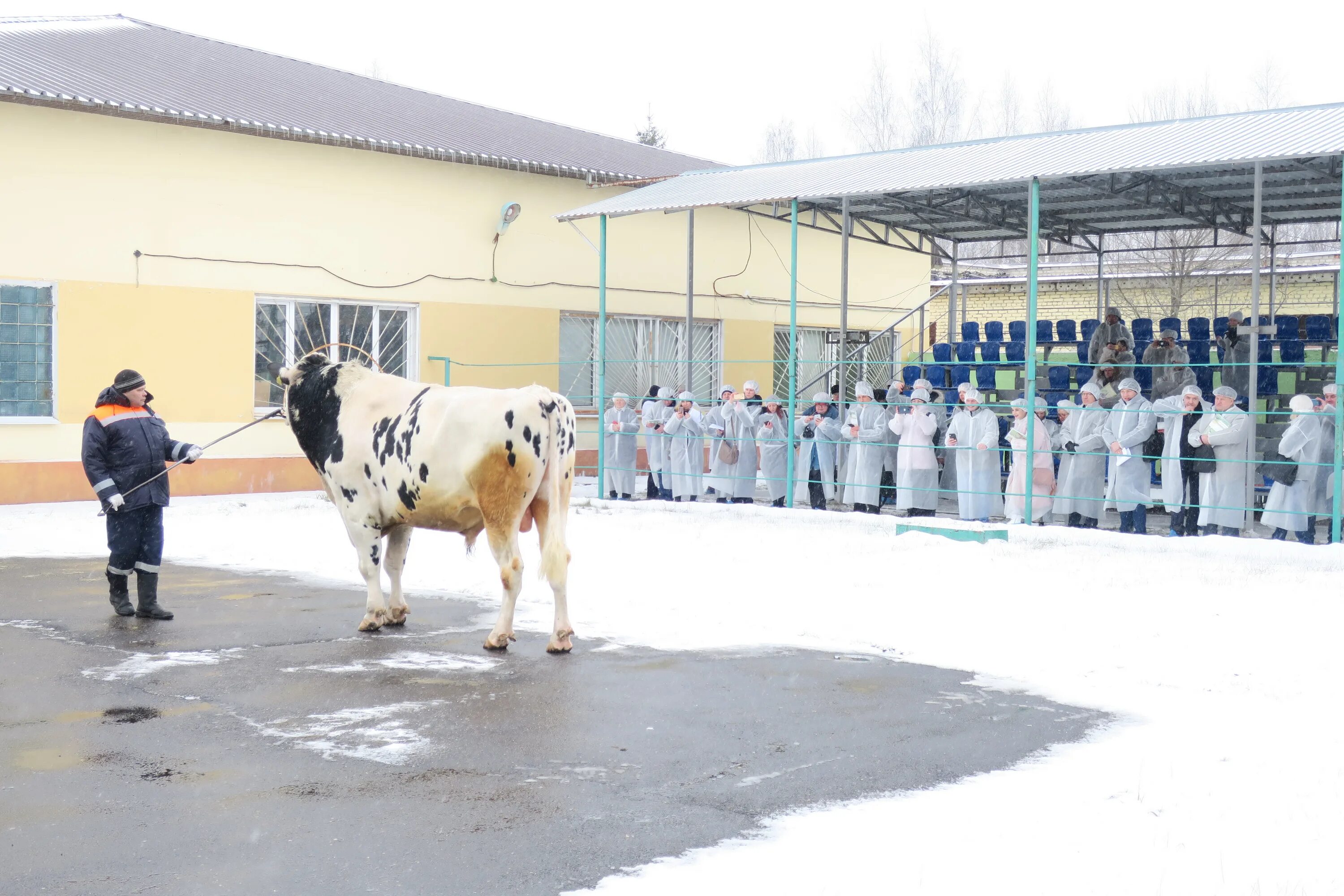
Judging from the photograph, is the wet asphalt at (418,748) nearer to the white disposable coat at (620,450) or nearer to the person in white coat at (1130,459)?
the person in white coat at (1130,459)

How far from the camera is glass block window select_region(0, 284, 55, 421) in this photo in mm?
15914

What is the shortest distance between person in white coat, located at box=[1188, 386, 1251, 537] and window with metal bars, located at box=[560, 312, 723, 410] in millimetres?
8505

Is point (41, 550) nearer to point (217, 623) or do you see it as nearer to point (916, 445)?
point (217, 623)

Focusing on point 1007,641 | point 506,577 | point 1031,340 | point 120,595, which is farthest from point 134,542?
point 1031,340

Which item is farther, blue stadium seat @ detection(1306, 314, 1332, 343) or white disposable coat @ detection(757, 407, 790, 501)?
blue stadium seat @ detection(1306, 314, 1332, 343)

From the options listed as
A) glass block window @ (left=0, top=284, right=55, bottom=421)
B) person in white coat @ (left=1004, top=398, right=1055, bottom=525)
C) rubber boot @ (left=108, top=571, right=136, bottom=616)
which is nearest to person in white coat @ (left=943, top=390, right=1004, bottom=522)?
person in white coat @ (left=1004, top=398, right=1055, bottom=525)

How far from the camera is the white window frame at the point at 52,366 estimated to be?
16.0 meters

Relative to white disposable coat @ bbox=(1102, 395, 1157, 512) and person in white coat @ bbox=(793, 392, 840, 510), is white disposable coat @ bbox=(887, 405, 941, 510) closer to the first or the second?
person in white coat @ bbox=(793, 392, 840, 510)

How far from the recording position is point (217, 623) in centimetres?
905

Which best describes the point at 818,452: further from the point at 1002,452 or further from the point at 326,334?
the point at 326,334

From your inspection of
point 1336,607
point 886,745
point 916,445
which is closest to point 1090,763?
point 886,745

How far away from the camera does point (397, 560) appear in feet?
29.9

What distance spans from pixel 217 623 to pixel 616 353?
13542 mm

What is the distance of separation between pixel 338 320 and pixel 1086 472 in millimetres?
10237
